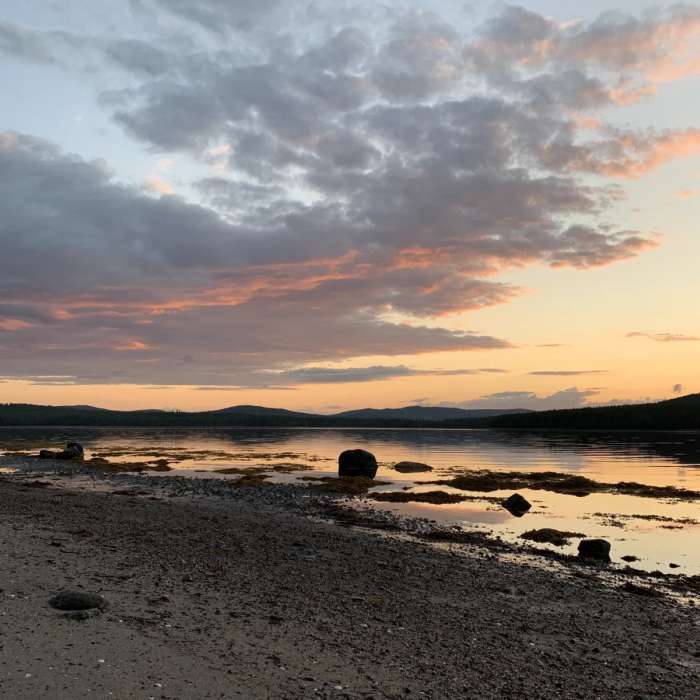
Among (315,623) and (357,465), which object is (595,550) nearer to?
(315,623)

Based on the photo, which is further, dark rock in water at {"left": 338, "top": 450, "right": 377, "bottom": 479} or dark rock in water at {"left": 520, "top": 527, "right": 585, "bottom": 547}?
dark rock in water at {"left": 338, "top": 450, "right": 377, "bottom": 479}

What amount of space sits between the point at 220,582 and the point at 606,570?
518 inches

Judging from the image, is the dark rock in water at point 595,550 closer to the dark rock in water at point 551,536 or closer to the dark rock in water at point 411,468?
the dark rock in water at point 551,536

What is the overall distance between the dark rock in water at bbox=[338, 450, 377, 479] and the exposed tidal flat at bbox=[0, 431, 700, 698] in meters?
22.7

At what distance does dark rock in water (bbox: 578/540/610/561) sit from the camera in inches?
826

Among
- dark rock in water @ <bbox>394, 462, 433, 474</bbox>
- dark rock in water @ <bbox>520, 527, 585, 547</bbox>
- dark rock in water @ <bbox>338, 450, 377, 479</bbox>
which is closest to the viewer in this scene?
dark rock in water @ <bbox>520, 527, 585, 547</bbox>

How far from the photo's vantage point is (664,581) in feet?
59.5

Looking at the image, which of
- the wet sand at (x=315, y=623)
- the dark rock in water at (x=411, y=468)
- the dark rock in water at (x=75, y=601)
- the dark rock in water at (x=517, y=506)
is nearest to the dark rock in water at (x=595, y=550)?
the wet sand at (x=315, y=623)

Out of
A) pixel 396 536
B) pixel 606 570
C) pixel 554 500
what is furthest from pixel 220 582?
pixel 554 500

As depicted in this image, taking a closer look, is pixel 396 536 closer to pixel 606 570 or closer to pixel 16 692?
pixel 606 570

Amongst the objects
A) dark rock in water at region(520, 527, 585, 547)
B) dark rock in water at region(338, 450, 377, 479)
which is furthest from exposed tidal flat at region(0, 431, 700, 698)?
dark rock in water at region(338, 450, 377, 479)

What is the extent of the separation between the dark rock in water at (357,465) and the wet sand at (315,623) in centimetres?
3233

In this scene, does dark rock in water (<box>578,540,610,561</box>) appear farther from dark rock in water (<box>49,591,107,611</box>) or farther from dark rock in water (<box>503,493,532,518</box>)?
dark rock in water (<box>49,591,107,611</box>)

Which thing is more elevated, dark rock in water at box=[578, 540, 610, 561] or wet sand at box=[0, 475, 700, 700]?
wet sand at box=[0, 475, 700, 700]
